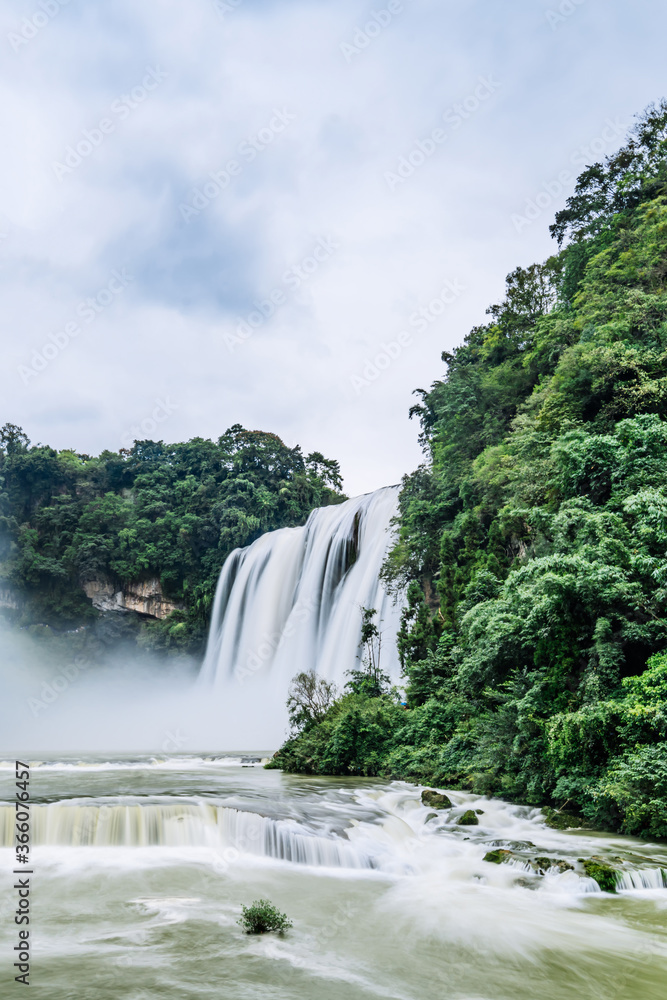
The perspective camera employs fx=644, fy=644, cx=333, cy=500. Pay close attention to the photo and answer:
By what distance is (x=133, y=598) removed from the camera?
3909cm

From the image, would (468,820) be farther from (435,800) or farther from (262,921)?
(262,921)

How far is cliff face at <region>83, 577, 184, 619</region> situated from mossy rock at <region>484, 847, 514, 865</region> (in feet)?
109

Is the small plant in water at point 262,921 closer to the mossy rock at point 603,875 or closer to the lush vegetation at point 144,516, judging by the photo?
the mossy rock at point 603,875

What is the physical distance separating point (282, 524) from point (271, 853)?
32.9 meters

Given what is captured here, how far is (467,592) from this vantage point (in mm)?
14875

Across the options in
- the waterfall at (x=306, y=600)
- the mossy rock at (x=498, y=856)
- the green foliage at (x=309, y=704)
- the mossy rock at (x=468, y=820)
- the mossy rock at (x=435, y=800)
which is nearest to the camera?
the mossy rock at (x=498, y=856)

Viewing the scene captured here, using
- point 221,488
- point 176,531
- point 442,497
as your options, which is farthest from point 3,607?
point 442,497

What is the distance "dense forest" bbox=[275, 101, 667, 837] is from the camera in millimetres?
9383

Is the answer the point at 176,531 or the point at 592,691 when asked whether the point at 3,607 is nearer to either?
the point at 176,531

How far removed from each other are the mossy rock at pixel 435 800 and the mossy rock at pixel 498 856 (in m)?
2.73

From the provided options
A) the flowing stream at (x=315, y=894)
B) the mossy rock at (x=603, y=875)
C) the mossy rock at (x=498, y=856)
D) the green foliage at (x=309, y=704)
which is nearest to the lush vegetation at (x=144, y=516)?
the green foliage at (x=309, y=704)

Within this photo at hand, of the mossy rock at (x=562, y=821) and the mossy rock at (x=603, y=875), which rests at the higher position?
the mossy rock at (x=603, y=875)

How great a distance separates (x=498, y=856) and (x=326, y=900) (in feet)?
7.66

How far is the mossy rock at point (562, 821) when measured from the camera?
913 cm
